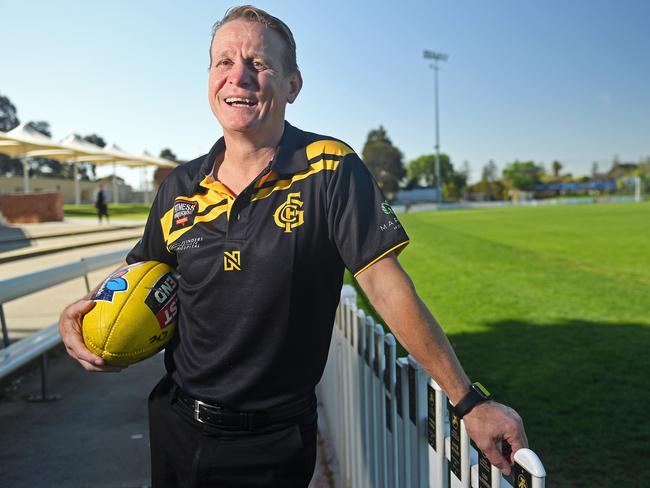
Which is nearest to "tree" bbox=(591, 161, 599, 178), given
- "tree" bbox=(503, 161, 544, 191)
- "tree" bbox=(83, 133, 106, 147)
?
"tree" bbox=(503, 161, 544, 191)

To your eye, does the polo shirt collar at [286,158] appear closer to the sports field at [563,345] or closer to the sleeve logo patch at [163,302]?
the sleeve logo patch at [163,302]

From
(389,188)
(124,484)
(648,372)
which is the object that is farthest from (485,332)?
(389,188)

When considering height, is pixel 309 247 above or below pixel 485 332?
above

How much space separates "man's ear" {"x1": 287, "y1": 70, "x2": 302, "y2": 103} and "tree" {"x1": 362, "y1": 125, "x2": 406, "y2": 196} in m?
107

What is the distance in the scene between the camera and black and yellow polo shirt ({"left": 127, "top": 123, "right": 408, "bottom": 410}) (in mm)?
1654

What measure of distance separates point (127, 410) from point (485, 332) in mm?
3947

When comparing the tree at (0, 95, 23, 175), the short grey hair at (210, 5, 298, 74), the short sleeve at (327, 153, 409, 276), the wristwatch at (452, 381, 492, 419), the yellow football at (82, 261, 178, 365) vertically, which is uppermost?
the tree at (0, 95, 23, 175)

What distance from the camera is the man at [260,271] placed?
165cm

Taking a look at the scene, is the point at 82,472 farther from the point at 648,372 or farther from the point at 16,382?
the point at 648,372

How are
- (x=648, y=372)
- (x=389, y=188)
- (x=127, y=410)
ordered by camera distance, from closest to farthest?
(x=127, y=410) → (x=648, y=372) → (x=389, y=188)

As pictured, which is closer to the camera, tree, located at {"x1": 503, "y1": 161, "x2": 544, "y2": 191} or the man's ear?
the man's ear

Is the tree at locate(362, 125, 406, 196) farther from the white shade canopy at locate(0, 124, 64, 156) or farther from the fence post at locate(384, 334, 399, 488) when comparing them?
the fence post at locate(384, 334, 399, 488)

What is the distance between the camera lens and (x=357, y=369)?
2.79 m

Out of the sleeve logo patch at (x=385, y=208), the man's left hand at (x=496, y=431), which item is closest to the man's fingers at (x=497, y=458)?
the man's left hand at (x=496, y=431)
